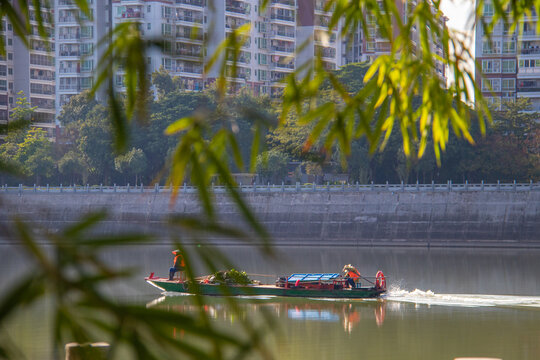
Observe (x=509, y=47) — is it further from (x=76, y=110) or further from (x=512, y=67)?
(x=76, y=110)

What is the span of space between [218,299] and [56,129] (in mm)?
42328

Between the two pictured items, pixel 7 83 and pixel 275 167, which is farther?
pixel 7 83

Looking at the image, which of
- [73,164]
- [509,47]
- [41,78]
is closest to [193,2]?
[41,78]

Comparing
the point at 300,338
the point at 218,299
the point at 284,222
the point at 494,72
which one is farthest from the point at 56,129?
the point at 300,338

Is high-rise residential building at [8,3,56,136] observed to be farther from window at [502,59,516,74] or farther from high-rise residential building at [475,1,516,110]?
window at [502,59,516,74]

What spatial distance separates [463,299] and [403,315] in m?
2.34

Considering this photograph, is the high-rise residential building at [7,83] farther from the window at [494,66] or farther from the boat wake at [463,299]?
the boat wake at [463,299]

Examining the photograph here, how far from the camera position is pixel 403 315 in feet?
52.5

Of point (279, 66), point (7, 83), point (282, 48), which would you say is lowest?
point (7, 83)

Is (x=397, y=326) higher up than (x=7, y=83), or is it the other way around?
(x=7, y=83)

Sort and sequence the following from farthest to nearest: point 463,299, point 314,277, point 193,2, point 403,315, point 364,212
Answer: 1. point 193,2
2. point 364,212
3. point 314,277
4. point 463,299
5. point 403,315

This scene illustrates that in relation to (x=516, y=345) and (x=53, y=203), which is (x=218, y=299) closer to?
(x=516, y=345)

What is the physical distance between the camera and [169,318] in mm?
1820

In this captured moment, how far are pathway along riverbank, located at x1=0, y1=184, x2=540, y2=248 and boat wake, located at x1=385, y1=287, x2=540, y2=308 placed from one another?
2054cm
